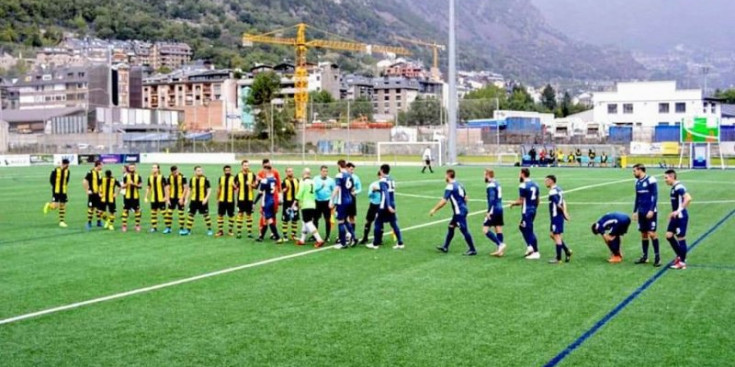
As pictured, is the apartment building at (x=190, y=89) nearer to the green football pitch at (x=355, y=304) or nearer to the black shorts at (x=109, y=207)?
the black shorts at (x=109, y=207)

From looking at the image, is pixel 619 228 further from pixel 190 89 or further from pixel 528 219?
pixel 190 89

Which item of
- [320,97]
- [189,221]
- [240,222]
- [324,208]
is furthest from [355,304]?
[320,97]

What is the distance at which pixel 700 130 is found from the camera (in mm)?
58438

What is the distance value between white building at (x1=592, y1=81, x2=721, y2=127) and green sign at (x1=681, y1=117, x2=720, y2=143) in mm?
47554

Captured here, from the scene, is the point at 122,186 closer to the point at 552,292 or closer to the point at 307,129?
the point at 552,292

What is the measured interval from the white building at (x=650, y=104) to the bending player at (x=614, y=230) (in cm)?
9243

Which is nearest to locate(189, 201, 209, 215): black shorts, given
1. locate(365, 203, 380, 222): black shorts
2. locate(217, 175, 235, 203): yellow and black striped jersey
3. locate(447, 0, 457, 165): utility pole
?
locate(217, 175, 235, 203): yellow and black striped jersey

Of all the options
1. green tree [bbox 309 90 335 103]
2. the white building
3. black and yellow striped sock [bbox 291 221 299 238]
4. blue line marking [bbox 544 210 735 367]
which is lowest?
blue line marking [bbox 544 210 735 367]

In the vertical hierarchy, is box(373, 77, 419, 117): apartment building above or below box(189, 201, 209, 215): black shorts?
above

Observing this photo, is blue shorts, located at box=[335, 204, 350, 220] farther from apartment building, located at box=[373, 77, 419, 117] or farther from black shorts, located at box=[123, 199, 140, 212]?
apartment building, located at box=[373, 77, 419, 117]

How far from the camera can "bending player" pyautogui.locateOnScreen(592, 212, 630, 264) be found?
1677cm

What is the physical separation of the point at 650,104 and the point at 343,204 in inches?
3821

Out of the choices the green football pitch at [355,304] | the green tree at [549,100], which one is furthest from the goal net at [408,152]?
the green tree at [549,100]

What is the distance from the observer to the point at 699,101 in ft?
344
